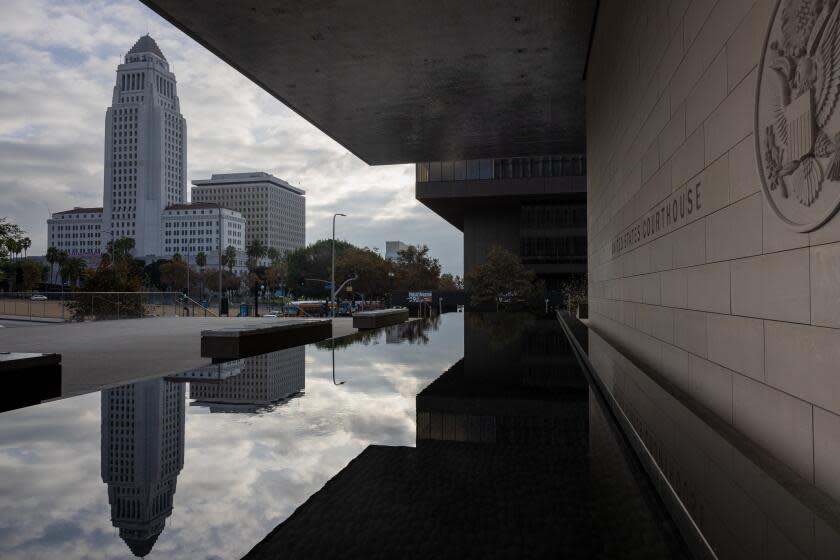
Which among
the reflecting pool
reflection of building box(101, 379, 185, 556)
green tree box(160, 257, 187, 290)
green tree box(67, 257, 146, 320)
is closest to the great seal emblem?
the reflecting pool

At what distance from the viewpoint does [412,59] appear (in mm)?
15727

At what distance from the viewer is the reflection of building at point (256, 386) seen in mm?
7387

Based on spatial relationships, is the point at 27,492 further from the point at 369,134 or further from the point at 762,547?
the point at 369,134

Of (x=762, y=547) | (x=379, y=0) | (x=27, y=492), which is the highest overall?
(x=379, y=0)

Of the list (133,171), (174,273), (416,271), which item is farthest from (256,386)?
(133,171)

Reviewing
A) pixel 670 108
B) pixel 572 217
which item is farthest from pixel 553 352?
pixel 572 217

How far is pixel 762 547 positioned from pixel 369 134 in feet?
76.1

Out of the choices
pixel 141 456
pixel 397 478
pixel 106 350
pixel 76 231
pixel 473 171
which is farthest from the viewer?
pixel 76 231

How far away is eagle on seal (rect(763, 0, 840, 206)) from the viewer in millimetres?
2982

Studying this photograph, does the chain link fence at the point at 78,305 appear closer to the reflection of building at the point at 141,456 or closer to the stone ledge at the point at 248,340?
the stone ledge at the point at 248,340

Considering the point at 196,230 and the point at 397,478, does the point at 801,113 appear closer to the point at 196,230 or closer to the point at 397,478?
the point at 397,478

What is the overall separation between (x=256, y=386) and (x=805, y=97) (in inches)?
289

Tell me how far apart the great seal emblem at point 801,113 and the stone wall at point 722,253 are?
0.35 ft

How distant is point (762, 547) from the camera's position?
2338mm
